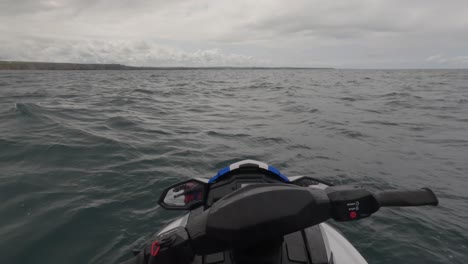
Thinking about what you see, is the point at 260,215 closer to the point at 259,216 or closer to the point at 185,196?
the point at 259,216

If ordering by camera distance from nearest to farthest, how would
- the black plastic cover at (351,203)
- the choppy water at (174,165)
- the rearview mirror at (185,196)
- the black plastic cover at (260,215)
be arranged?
1. the black plastic cover at (260,215)
2. the black plastic cover at (351,203)
3. the rearview mirror at (185,196)
4. the choppy water at (174,165)

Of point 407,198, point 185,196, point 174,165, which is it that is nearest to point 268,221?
point 407,198

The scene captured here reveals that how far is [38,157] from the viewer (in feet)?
21.0

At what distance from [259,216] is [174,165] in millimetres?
5603

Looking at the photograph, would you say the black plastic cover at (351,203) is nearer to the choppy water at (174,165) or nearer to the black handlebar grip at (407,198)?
the black handlebar grip at (407,198)

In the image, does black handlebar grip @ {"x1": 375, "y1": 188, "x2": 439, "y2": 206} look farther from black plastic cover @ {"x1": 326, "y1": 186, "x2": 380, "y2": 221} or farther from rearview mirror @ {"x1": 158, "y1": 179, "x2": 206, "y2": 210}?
rearview mirror @ {"x1": 158, "y1": 179, "x2": 206, "y2": 210}

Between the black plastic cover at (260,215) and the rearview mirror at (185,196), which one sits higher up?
the black plastic cover at (260,215)

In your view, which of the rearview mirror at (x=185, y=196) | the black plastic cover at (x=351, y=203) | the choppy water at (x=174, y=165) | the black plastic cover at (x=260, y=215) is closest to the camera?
the black plastic cover at (x=260, y=215)

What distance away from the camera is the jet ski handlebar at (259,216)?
1.12 metres

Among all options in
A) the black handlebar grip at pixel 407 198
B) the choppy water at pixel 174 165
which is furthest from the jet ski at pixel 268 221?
the choppy water at pixel 174 165

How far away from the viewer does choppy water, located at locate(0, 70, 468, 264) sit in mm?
3873

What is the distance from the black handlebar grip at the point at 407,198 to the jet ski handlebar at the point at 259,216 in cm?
2

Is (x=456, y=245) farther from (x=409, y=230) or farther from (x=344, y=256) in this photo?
(x=344, y=256)

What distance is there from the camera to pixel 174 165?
653 cm
